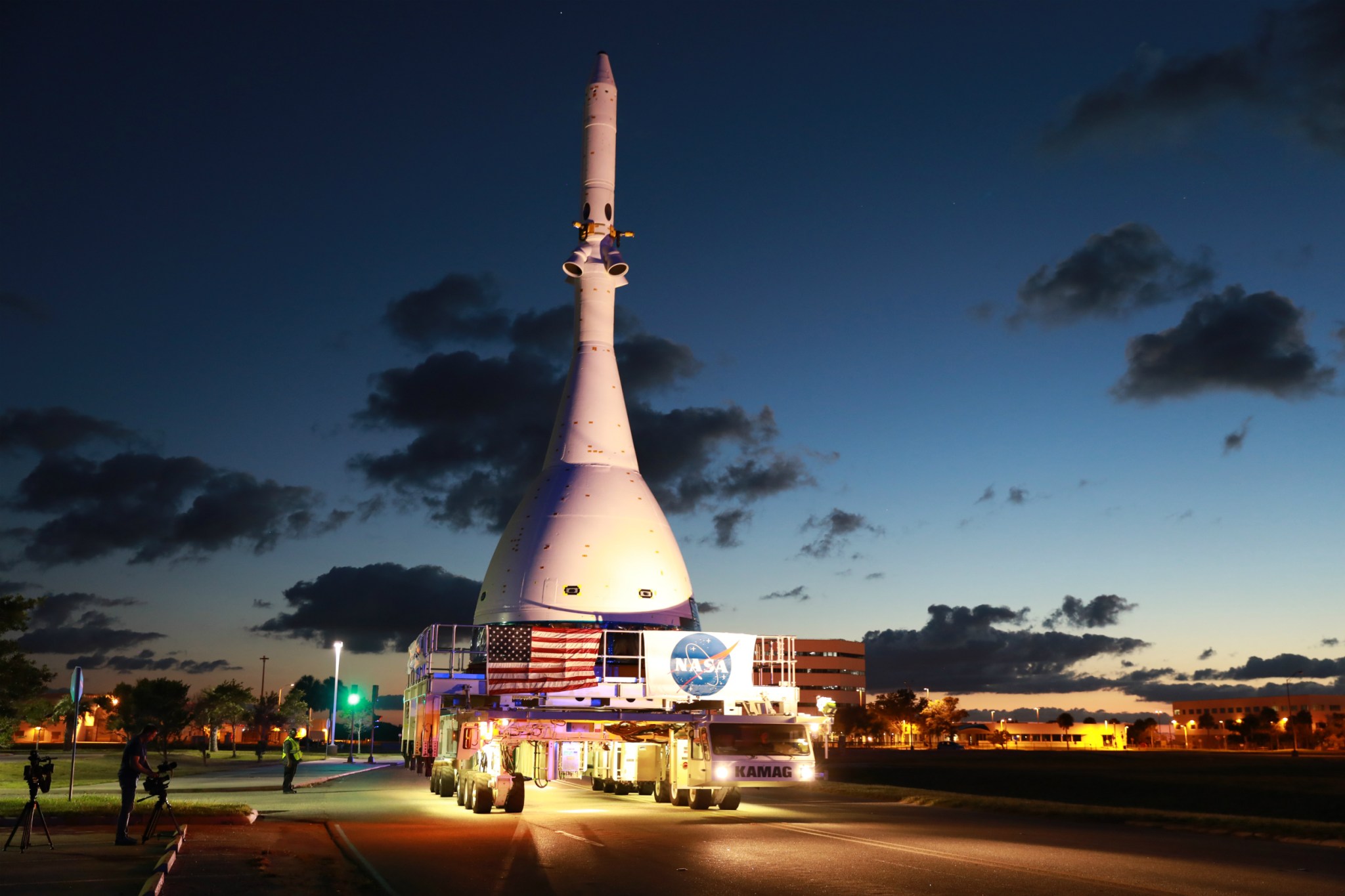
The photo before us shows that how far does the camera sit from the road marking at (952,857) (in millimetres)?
12399

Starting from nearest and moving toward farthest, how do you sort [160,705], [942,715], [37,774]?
[37,774] → [160,705] → [942,715]

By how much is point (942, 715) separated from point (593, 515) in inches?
5821

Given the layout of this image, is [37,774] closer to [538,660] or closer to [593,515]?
[538,660]

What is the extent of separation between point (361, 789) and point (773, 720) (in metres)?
15.2

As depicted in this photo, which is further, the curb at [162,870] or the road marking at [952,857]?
the road marking at [952,857]

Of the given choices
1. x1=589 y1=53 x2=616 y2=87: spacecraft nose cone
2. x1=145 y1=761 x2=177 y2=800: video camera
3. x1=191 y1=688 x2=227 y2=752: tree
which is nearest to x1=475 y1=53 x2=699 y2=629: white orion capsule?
x1=589 y1=53 x2=616 y2=87: spacecraft nose cone

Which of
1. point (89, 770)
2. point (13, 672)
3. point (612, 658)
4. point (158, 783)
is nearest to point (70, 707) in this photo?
point (89, 770)

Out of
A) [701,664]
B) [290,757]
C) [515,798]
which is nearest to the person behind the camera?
[515,798]

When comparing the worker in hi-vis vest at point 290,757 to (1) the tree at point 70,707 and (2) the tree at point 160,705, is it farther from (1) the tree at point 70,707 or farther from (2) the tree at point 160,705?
(1) the tree at point 70,707

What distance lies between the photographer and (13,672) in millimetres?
39062

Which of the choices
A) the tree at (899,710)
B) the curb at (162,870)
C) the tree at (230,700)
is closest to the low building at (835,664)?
the tree at (899,710)

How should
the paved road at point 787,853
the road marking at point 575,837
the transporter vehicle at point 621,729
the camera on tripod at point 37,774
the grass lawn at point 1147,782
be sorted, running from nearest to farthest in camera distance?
1. the paved road at point 787,853
2. the camera on tripod at point 37,774
3. the road marking at point 575,837
4. the transporter vehicle at point 621,729
5. the grass lawn at point 1147,782

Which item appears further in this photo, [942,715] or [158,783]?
[942,715]

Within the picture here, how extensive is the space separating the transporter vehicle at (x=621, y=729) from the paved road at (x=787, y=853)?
2.13ft
